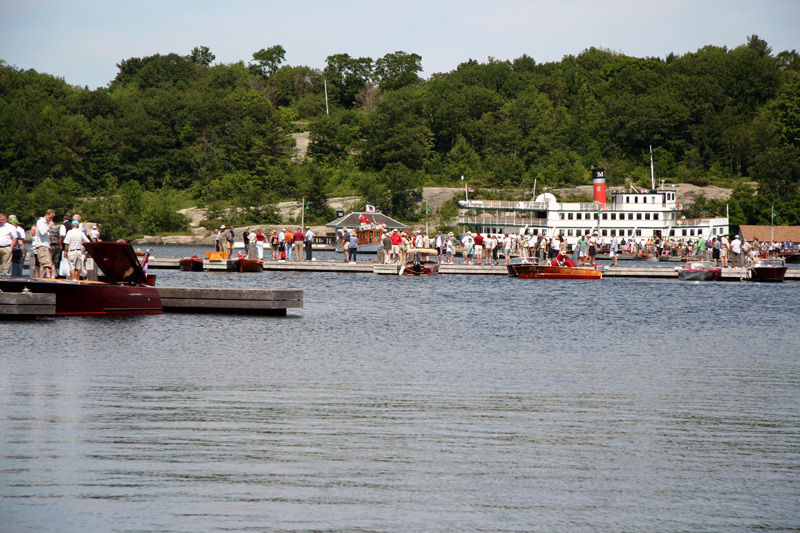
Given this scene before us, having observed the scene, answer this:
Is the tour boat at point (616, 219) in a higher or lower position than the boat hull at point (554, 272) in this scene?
higher

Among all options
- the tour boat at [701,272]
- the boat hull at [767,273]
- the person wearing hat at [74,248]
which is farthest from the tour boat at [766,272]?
the person wearing hat at [74,248]

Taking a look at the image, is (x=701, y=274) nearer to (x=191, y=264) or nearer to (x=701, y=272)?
(x=701, y=272)

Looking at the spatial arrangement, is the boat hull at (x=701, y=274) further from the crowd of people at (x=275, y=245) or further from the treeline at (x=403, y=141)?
the treeline at (x=403, y=141)

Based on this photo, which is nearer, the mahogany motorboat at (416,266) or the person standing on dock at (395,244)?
the mahogany motorboat at (416,266)

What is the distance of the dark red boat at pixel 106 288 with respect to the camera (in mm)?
23219

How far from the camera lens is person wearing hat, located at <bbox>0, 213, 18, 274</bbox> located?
24.2m

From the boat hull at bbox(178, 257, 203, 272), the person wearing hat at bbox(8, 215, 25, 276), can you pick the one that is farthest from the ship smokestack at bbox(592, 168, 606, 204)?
the person wearing hat at bbox(8, 215, 25, 276)

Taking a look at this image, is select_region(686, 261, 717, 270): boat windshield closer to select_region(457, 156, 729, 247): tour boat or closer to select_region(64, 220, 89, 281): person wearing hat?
select_region(64, 220, 89, 281): person wearing hat

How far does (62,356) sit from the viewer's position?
17.4 m

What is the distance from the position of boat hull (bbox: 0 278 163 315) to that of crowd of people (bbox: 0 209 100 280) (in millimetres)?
1134

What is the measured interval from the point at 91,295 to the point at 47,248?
1963 millimetres

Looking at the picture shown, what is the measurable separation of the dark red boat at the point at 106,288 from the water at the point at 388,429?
2.82 feet

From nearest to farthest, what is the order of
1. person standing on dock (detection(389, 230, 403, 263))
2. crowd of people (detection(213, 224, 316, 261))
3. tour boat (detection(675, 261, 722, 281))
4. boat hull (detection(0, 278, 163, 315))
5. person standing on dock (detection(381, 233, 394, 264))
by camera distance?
1. boat hull (detection(0, 278, 163, 315))
2. tour boat (detection(675, 261, 722, 281))
3. crowd of people (detection(213, 224, 316, 261))
4. person standing on dock (detection(389, 230, 403, 263))
5. person standing on dock (detection(381, 233, 394, 264))

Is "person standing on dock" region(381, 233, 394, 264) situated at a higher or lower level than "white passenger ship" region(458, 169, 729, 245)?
lower
